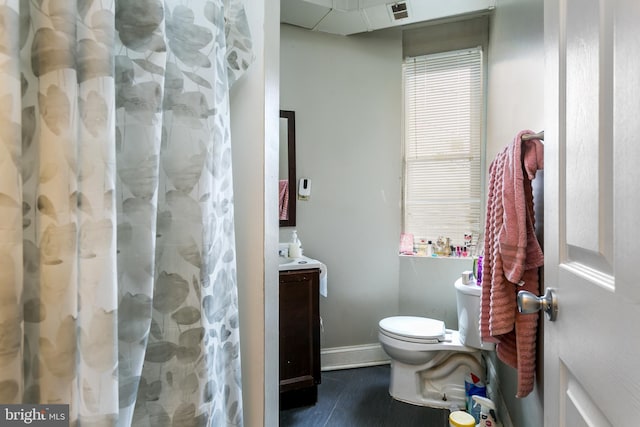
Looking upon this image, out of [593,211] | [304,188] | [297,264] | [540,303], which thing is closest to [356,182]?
[304,188]

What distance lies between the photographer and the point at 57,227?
0.46 meters

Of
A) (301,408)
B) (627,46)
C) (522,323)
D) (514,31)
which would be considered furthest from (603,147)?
(301,408)

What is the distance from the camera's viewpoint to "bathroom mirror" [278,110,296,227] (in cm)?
248

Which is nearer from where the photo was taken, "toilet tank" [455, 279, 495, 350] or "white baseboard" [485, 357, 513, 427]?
"white baseboard" [485, 357, 513, 427]

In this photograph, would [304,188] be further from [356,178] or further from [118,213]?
[118,213]

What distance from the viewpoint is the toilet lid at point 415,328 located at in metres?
2.08

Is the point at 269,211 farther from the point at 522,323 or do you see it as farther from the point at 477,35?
the point at 477,35

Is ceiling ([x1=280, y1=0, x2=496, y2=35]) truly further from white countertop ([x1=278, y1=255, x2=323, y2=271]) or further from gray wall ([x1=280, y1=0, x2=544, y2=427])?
white countertop ([x1=278, y1=255, x2=323, y2=271])

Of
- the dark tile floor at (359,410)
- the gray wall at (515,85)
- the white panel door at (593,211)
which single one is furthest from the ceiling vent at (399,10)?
the dark tile floor at (359,410)

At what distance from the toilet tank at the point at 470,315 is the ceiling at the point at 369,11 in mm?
1799

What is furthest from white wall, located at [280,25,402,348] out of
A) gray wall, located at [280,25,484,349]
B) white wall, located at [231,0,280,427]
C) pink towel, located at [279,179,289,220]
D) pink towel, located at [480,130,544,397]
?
white wall, located at [231,0,280,427]

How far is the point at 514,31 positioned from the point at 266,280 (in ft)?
6.06

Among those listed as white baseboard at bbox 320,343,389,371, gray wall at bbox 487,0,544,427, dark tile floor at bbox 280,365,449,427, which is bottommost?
dark tile floor at bbox 280,365,449,427

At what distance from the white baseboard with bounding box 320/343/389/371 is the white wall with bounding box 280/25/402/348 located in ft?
0.16
